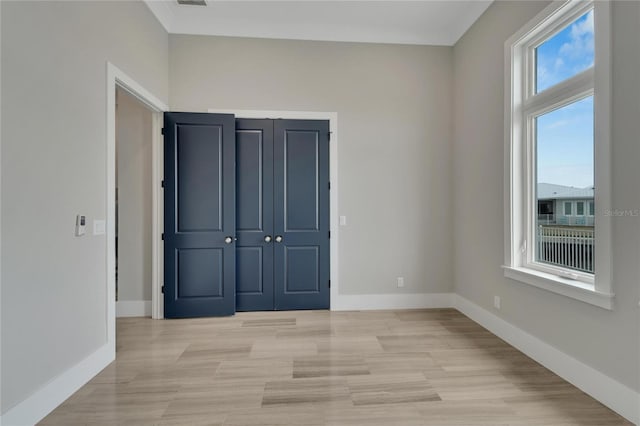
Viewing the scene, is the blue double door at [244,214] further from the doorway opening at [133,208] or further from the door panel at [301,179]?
the doorway opening at [133,208]

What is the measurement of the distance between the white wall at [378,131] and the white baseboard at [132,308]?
94.4 inches

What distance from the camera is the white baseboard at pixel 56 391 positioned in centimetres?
171

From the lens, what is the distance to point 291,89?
Result: 382cm

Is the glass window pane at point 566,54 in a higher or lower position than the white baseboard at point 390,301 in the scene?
higher

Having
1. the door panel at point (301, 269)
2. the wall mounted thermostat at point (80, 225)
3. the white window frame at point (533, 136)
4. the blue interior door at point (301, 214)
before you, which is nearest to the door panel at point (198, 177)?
the blue interior door at point (301, 214)

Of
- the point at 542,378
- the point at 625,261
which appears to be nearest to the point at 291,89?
the point at 625,261

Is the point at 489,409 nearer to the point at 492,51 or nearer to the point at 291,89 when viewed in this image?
the point at 492,51

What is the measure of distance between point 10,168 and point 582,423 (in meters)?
3.57

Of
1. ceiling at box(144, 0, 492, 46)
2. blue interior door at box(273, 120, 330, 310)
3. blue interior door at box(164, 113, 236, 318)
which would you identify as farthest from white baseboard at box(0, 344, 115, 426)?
ceiling at box(144, 0, 492, 46)

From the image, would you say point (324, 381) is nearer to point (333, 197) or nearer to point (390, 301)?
point (390, 301)

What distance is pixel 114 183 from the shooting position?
2578mm

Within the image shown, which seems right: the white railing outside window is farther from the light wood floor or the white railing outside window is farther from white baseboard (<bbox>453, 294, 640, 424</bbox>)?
the light wood floor

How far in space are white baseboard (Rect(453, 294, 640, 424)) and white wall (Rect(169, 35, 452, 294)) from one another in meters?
1.04

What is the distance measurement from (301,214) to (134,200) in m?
2.01
